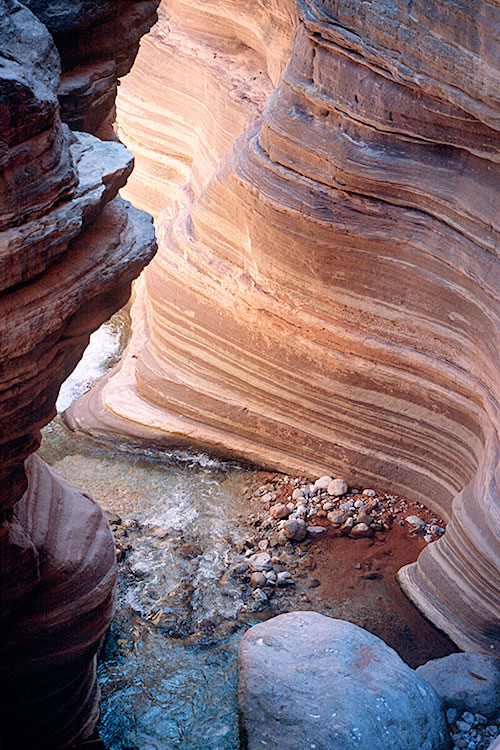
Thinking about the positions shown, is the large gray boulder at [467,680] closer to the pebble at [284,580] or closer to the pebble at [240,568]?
the pebble at [284,580]

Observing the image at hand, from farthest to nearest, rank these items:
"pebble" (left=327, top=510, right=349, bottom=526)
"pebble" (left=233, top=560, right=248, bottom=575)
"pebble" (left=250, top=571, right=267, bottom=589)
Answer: "pebble" (left=327, top=510, right=349, bottom=526) → "pebble" (left=233, top=560, right=248, bottom=575) → "pebble" (left=250, top=571, right=267, bottom=589)

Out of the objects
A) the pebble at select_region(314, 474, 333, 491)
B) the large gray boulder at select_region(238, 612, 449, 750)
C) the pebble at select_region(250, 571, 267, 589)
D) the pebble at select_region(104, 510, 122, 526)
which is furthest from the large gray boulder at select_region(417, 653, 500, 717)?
the pebble at select_region(104, 510, 122, 526)

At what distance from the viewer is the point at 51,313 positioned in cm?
324

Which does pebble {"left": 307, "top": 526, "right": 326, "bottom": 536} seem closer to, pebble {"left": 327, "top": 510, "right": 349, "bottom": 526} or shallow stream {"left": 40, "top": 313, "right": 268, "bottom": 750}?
pebble {"left": 327, "top": 510, "right": 349, "bottom": 526}

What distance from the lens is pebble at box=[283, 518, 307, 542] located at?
5.98m

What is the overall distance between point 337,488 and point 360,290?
1.69 m

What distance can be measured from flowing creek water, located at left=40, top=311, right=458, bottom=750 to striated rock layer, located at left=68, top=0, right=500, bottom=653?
0.85 feet

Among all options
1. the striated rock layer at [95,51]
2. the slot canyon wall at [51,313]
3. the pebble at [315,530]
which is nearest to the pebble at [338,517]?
the pebble at [315,530]

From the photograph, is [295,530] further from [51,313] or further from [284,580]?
[51,313]

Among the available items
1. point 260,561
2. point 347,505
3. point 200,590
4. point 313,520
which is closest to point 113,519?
point 200,590

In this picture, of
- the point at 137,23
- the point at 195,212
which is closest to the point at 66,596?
the point at 137,23

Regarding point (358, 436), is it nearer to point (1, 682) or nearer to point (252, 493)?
point (252, 493)

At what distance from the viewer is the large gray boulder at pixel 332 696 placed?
4.05 metres

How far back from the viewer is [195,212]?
7180 mm
